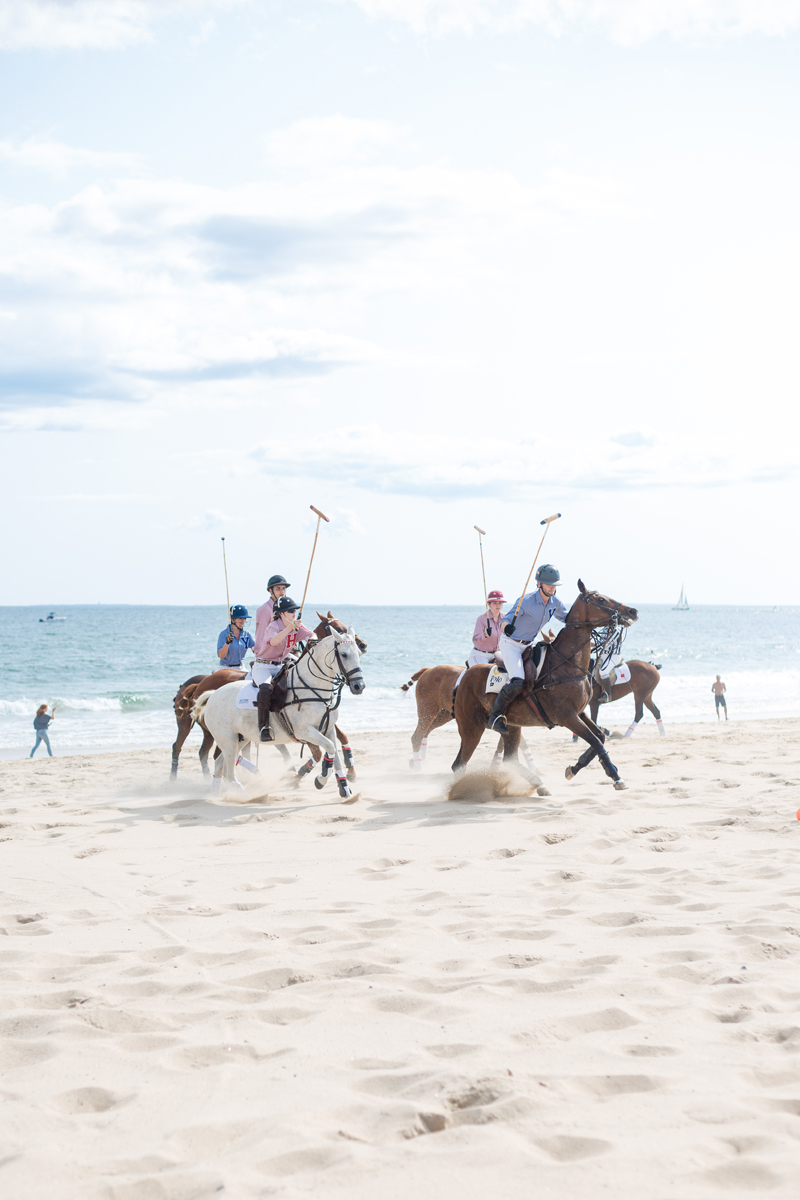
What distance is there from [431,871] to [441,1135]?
4098 mm

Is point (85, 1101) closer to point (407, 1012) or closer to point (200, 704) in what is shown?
point (407, 1012)

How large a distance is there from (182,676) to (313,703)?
36167mm

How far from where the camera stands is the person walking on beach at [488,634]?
12.5 metres

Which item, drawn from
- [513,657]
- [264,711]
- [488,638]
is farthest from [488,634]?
[264,711]

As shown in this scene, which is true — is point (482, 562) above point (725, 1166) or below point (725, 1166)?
above

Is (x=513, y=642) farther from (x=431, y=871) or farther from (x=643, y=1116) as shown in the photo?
(x=643, y=1116)

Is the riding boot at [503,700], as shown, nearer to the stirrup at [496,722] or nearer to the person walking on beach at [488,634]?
the stirrup at [496,722]

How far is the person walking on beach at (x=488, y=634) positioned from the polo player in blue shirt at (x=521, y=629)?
5.01 feet

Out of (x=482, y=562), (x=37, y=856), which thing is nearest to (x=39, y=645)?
(x=482, y=562)

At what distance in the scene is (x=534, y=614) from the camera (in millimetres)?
10711

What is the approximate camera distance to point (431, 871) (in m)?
7.12

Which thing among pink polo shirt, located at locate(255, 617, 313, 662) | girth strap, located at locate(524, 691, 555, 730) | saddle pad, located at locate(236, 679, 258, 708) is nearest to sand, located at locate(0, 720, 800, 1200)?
girth strap, located at locate(524, 691, 555, 730)

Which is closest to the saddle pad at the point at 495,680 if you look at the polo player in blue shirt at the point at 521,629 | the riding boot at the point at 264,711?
the polo player in blue shirt at the point at 521,629

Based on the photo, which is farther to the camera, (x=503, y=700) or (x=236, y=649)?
(x=236, y=649)
